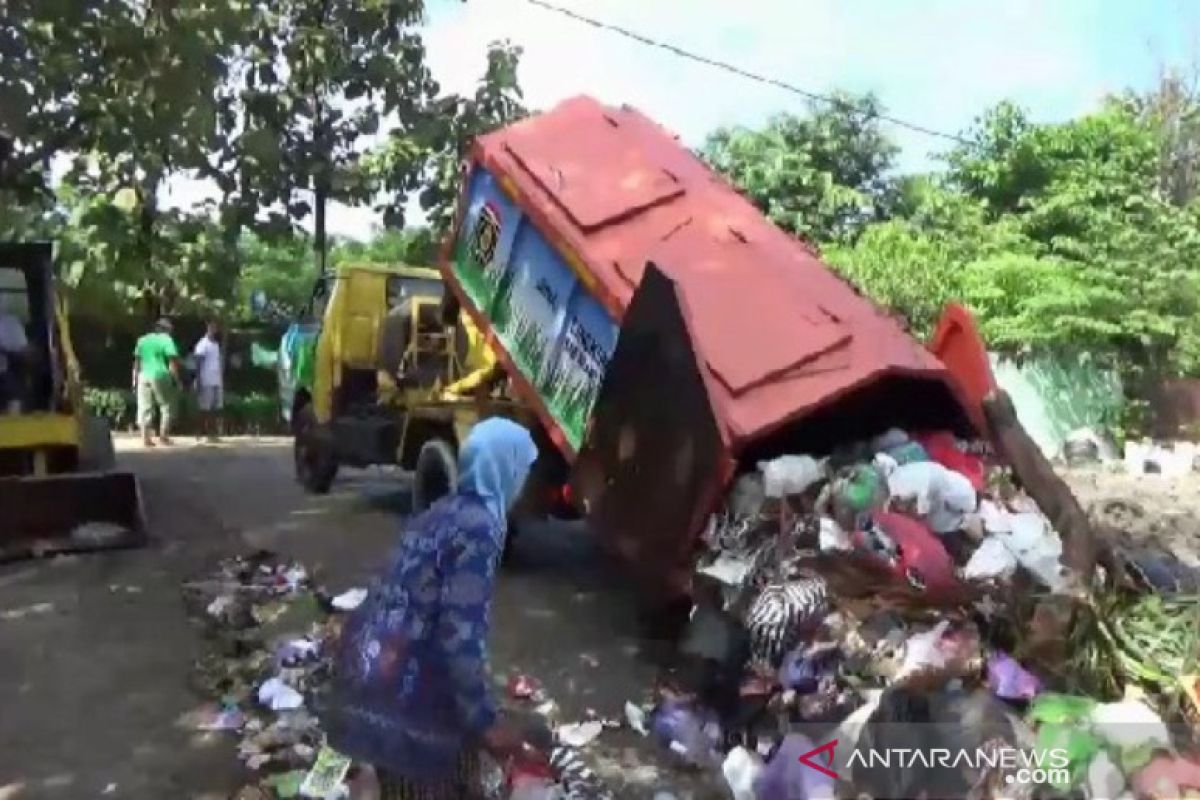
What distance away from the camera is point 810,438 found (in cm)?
569

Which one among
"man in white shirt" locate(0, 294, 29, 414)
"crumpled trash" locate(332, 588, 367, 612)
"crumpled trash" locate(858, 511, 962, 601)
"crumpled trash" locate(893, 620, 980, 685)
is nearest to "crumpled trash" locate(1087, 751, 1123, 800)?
"crumpled trash" locate(893, 620, 980, 685)

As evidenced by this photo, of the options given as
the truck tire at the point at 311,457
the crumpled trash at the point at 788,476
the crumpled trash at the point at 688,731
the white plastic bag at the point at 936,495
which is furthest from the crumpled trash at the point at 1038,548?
the truck tire at the point at 311,457

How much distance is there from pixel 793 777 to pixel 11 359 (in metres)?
6.83

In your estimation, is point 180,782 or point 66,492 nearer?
point 180,782

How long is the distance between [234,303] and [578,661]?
1627 cm

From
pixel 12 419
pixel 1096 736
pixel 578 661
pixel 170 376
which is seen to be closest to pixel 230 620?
pixel 578 661

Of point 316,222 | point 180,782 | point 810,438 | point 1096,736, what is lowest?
point 180,782

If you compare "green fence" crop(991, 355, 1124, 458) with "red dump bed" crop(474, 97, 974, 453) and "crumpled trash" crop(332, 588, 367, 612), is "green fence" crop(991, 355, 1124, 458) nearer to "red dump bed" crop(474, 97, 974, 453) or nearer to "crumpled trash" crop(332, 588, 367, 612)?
"red dump bed" crop(474, 97, 974, 453)

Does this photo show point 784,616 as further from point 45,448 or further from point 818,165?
point 818,165

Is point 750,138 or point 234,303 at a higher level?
point 750,138

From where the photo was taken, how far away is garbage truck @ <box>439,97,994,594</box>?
5.56 metres

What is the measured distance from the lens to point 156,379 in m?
14.8

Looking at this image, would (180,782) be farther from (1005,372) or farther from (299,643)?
(1005,372)

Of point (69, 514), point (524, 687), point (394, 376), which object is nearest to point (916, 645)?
point (524, 687)
